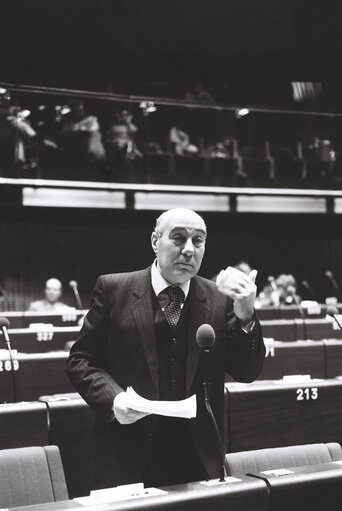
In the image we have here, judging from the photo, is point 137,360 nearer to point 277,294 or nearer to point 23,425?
point 23,425

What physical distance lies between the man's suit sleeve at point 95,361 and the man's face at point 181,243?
0.86 feet

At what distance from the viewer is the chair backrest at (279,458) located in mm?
2281

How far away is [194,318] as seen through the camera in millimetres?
2160

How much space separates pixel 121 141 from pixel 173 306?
822 centimetres

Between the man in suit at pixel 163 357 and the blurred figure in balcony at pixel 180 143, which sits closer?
the man in suit at pixel 163 357

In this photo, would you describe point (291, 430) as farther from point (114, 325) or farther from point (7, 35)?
point (7, 35)

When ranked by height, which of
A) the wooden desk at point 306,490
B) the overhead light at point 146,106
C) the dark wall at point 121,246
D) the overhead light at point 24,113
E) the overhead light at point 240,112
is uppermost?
the overhead light at point 240,112

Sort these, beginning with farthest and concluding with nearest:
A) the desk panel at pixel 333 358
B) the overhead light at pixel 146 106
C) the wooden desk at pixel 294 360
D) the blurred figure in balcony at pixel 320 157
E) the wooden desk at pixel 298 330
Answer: the blurred figure in balcony at pixel 320 157
the overhead light at pixel 146 106
the wooden desk at pixel 298 330
the desk panel at pixel 333 358
the wooden desk at pixel 294 360

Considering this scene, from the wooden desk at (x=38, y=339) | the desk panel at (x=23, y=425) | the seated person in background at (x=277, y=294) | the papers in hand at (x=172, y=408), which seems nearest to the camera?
the papers in hand at (x=172, y=408)

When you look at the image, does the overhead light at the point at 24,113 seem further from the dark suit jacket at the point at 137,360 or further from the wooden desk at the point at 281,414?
the dark suit jacket at the point at 137,360

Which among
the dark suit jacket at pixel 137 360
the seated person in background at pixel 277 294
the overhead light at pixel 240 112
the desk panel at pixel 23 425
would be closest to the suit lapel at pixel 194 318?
the dark suit jacket at pixel 137 360

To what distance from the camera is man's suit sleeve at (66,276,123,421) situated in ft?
6.75

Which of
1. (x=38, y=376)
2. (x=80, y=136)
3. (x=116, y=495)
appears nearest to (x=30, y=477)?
(x=116, y=495)

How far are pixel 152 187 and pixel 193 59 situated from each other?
3.77 meters
